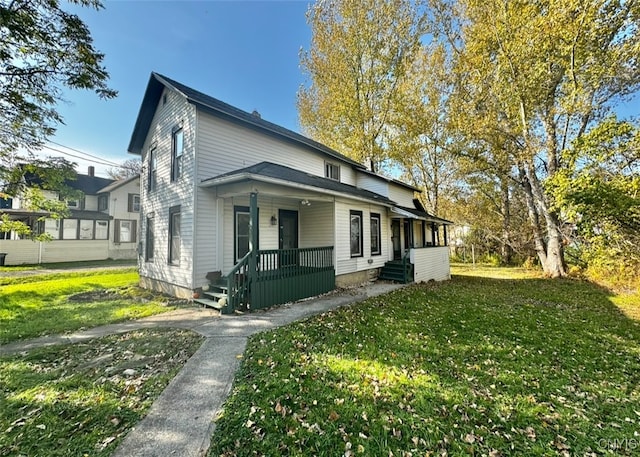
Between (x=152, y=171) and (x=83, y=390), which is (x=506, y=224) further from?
(x=83, y=390)

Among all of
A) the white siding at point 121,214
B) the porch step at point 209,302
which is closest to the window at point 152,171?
the porch step at point 209,302

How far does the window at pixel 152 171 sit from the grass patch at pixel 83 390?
6851 mm

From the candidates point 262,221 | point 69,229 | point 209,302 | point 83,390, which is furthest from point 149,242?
point 69,229

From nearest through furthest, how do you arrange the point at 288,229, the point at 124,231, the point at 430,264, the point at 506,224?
the point at 288,229
the point at 430,264
the point at 506,224
the point at 124,231

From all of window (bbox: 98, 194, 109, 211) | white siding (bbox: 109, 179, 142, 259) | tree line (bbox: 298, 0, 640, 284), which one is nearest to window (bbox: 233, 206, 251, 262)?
tree line (bbox: 298, 0, 640, 284)

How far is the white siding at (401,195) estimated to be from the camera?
1469cm

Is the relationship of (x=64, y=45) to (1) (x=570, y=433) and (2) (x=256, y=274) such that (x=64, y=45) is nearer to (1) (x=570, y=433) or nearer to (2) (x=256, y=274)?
(2) (x=256, y=274)

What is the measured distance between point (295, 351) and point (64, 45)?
37.3 ft

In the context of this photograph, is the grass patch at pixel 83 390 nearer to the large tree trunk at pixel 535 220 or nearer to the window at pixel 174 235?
the window at pixel 174 235

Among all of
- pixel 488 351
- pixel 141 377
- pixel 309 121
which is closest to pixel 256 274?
pixel 141 377

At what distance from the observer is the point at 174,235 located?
28.5ft

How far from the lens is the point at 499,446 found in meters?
2.41

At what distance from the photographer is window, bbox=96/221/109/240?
20797mm

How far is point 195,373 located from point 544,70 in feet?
52.2
